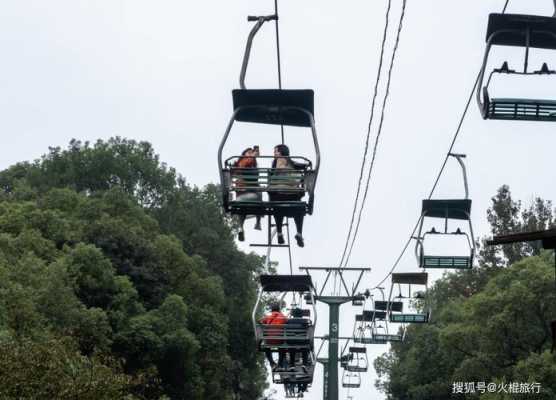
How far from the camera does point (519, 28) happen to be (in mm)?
15125

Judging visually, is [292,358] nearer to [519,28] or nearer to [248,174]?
[248,174]

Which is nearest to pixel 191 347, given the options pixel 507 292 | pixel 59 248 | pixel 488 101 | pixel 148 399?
pixel 148 399

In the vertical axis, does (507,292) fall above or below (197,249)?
below

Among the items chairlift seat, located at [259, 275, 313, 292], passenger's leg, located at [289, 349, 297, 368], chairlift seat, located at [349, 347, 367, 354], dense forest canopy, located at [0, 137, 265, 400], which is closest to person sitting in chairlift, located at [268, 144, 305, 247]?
passenger's leg, located at [289, 349, 297, 368]

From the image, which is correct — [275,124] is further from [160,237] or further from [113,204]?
[113,204]

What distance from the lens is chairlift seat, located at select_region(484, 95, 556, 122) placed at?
589 inches

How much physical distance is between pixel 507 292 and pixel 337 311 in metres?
10.4

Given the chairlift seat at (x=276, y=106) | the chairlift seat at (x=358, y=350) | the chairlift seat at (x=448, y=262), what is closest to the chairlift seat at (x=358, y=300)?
the chairlift seat at (x=358, y=350)

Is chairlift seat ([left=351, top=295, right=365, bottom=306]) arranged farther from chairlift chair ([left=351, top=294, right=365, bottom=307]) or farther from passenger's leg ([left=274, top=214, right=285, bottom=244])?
passenger's leg ([left=274, top=214, right=285, bottom=244])

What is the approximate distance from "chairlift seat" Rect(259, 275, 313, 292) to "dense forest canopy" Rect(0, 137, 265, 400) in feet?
13.7

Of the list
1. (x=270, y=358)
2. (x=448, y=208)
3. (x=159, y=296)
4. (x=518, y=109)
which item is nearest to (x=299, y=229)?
(x=518, y=109)

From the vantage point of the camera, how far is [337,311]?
46.9 m

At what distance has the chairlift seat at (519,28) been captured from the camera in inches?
594

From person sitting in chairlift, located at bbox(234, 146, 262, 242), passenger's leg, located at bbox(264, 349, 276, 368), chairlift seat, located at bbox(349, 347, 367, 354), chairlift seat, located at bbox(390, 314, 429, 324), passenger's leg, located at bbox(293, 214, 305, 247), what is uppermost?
chairlift seat, located at bbox(349, 347, 367, 354)
